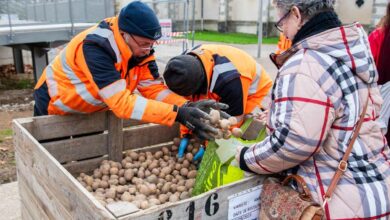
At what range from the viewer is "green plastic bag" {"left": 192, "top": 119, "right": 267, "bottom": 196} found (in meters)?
2.12

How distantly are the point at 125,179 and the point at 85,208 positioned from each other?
1.26m

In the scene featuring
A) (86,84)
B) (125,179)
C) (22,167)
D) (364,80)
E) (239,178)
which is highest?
(364,80)

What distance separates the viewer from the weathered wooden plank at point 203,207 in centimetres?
165

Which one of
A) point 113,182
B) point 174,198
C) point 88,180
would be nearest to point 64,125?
point 88,180

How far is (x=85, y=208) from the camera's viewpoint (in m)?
1.76

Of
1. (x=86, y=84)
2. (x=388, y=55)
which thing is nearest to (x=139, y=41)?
(x=86, y=84)

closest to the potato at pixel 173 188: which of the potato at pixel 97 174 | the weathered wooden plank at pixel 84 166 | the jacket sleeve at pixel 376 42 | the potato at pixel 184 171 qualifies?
the potato at pixel 184 171

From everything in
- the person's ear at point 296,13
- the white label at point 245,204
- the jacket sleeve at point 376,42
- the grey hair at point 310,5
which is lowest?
the white label at point 245,204

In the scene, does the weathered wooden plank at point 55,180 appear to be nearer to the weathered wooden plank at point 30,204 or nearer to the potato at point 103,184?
the weathered wooden plank at point 30,204

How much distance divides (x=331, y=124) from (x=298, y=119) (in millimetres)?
154

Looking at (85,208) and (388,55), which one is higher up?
(388,55)

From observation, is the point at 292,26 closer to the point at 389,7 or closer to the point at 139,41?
the point at 139,41

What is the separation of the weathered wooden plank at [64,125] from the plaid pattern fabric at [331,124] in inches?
62.5

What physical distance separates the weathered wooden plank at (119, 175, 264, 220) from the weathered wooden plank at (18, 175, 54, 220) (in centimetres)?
83
